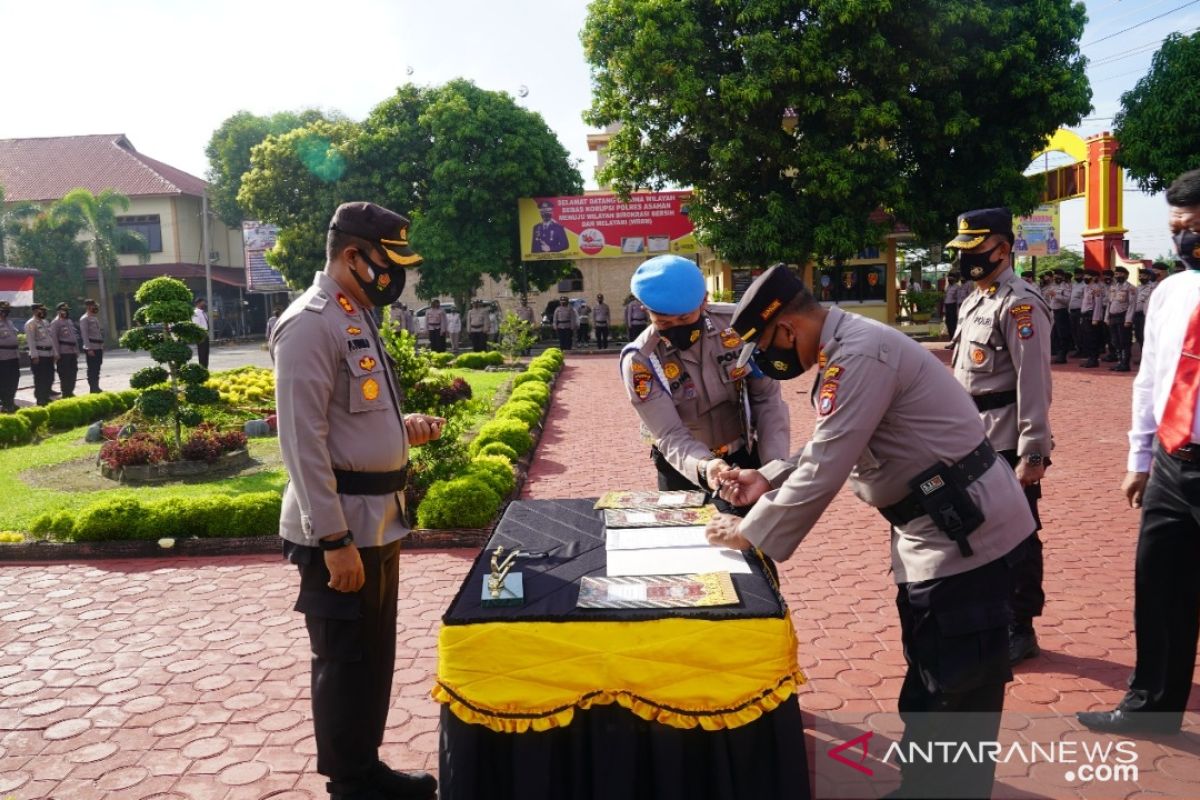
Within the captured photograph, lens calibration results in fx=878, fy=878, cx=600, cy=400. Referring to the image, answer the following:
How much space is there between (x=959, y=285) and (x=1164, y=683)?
21.3 m

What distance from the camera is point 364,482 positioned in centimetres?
309

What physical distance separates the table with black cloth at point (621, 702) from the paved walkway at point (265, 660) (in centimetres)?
124

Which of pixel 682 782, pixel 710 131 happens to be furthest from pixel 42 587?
pixel 710 131

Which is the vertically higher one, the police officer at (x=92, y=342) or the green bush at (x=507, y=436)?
the police officer at (x=92, y=342)

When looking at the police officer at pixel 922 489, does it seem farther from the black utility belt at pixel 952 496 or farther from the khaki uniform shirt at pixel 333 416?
the khaki uniform shirt at pixel 333 416

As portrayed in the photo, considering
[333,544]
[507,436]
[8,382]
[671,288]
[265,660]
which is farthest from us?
[8,382]

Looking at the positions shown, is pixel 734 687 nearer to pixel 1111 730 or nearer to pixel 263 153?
pixel 1111 730

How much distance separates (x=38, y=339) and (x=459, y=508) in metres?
13.7

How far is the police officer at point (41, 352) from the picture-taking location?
16.6 metres

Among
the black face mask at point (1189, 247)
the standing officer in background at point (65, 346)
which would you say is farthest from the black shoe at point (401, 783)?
the standing officer in background at point (65, 346)

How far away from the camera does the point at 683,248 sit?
93.4 feet

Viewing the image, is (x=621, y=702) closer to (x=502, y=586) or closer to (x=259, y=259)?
(x=502, y=586)

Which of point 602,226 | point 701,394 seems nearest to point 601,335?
point 602,226

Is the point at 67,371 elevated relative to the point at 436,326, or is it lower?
lower
